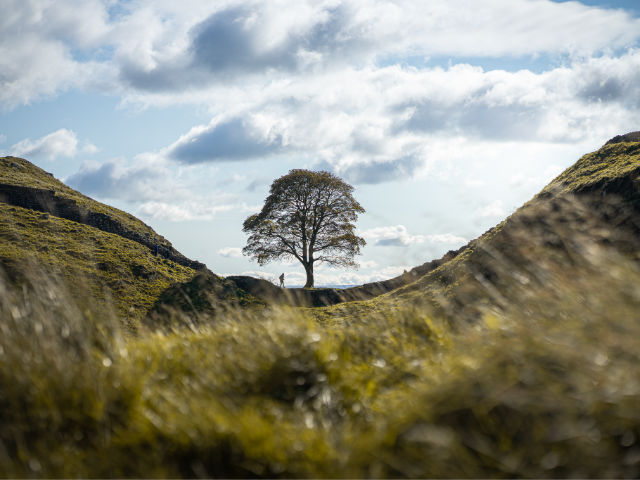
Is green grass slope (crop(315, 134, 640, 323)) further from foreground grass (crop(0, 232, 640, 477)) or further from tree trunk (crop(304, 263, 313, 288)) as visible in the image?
tree trunk (crop(304, 263, 313, 288))

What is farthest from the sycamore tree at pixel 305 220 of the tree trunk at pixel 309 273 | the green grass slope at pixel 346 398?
the green grass slope at pixel 346 398

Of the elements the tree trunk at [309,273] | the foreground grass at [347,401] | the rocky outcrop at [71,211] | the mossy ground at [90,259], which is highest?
the rocky outcrop at [71,211]

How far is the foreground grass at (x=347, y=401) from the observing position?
3186mm

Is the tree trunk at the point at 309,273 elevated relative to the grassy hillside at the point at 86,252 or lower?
lower

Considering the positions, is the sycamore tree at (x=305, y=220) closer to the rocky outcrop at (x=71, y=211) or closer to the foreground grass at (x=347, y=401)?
the rocky outcrop at (x=71, y=211)

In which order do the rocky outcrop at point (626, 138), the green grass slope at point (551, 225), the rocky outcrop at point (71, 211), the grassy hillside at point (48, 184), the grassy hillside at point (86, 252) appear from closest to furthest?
1. the green grass slope at point (551, 225)
2. the grassy hillside at point (86, 252)
3. the rocky outcrop at point (626, 138)
4. the rocky outcrop at point (71, 211)
5. the grassy hillside at point (48, 184)

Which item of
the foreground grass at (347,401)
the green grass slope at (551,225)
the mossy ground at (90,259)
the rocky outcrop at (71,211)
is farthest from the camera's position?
the rocky outcrop at (71,211)

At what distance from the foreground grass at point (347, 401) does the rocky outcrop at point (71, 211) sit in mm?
33702

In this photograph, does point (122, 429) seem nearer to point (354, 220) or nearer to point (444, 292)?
point (444, 292)

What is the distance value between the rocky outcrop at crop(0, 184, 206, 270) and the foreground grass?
33702mm

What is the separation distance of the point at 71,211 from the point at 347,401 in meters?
39.9

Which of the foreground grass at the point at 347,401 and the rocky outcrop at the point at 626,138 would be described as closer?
the foreground grass at the point at 347,401

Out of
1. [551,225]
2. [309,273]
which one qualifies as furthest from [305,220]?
[551,225]

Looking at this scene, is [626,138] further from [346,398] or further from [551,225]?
[346,398]
